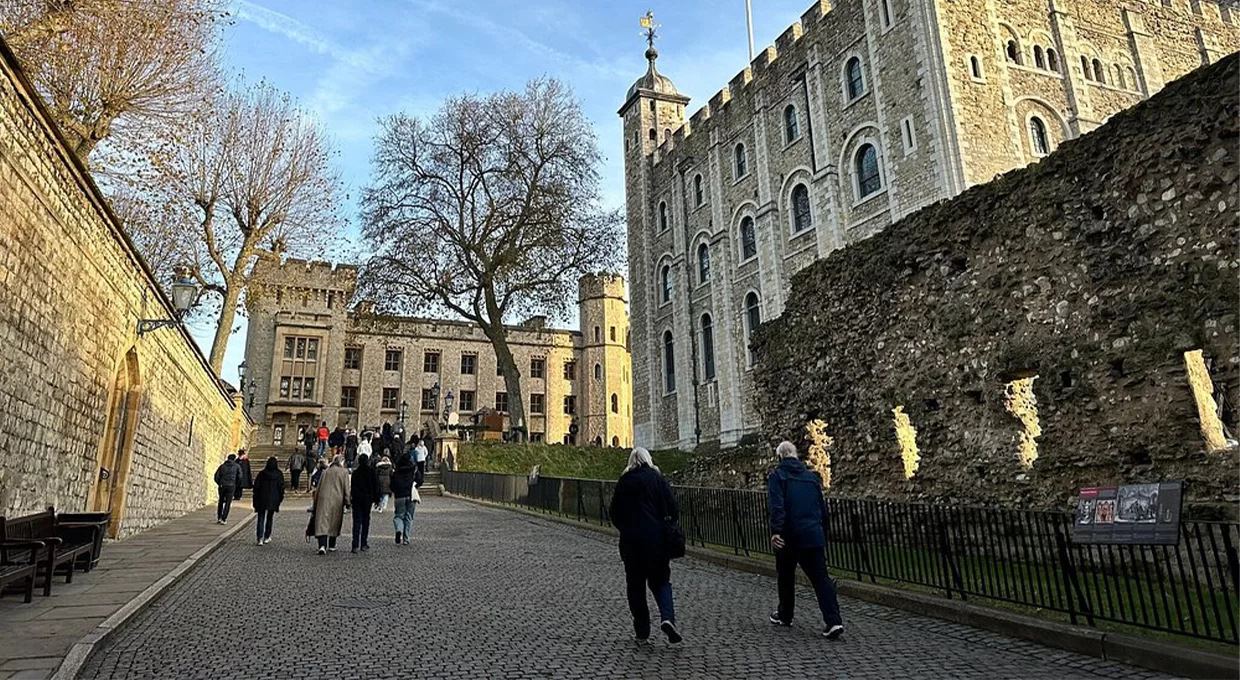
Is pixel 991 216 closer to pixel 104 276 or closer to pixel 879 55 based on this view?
pixel 104 276

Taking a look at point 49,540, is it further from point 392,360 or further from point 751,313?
point 392,360

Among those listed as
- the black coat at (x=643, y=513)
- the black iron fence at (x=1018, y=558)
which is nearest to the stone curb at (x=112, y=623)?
the black coat at (x=643, y=513)

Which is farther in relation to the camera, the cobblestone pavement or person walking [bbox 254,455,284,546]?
person walking [bbox 254,455,284,546]

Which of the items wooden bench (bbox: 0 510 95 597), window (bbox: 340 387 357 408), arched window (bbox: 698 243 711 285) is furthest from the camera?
window (bbox: 340 387 357 408)

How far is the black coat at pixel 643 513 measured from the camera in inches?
216

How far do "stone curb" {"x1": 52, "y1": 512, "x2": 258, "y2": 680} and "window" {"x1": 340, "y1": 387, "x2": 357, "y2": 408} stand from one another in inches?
1600

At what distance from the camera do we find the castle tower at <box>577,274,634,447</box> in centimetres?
5469

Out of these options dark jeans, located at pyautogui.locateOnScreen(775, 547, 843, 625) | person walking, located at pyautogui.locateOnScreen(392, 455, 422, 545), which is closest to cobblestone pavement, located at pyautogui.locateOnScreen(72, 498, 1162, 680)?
dark jeans, located at pyautogui.locateOnScreen(775, 547, 843, 625)

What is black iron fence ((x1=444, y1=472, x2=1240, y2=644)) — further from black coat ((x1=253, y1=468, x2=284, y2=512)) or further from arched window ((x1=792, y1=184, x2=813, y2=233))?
arched window ((x1=792, y1=184, x2=813, y2=233))

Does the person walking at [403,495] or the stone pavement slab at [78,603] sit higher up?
the person walking at [403,495]

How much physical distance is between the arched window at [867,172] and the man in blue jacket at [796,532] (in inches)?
769

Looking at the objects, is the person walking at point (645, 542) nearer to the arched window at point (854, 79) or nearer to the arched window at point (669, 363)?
the arched window at point (854, 79)

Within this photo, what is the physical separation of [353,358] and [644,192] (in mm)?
25311

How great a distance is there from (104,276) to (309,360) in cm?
3969
